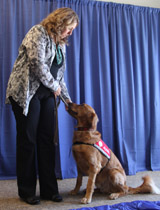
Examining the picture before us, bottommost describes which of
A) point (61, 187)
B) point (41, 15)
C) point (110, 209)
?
point (61, 187)

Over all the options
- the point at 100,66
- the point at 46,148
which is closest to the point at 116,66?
the point at 100,66

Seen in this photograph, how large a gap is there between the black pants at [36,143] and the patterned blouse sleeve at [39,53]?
14cm

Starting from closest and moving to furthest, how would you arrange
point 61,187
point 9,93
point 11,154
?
point 9,93
point 61,187
point 11,154

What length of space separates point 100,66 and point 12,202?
2.03 metres

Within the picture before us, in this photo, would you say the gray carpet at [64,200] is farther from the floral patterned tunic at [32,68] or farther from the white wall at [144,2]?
the white wall at [144,2]

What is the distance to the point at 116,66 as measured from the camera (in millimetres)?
3207

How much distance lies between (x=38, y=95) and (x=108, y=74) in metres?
1.50

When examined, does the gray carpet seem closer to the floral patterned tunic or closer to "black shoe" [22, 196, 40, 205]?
"black shoe" [22, 196, 40, 205]

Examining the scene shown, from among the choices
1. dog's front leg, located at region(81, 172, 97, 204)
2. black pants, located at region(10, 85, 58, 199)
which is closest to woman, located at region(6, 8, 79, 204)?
black pants, located at region(10, 85, 58, 199)

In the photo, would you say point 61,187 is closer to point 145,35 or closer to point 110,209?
point 110,209

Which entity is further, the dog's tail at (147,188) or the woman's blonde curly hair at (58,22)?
the dog's tail at (147,188)

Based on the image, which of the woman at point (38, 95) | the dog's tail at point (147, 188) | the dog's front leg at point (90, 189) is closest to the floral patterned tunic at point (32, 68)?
the woman at point (38, 95)

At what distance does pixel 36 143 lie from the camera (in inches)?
78.4

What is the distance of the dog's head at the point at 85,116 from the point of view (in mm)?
2146
